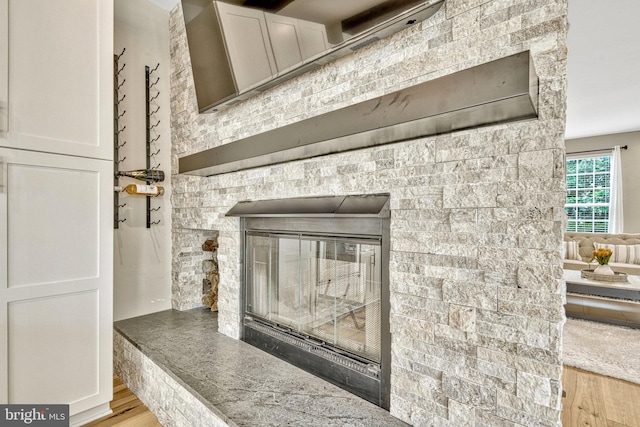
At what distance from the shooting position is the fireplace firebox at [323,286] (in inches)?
56.5

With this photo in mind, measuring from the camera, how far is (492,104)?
0.86m

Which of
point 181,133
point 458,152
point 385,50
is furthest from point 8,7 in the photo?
point 458,152

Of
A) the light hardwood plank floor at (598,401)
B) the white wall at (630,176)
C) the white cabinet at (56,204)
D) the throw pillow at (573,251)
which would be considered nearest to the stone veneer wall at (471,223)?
the light hardwood plank floor at (598,401)

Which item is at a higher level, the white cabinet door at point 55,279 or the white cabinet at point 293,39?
the white cabinet at point 293,39

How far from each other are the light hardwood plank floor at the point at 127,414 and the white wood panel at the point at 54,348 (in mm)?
178

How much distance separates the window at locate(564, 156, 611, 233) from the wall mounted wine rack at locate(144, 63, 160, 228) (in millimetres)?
6784

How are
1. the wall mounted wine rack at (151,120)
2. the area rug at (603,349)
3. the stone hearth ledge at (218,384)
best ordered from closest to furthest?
the stone hearth ledge at (218,384) → the area rug at (603,349) → the wall mounted wine rack at (151,120)

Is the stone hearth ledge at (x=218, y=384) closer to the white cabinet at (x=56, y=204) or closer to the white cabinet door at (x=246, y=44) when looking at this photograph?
the white cabinet at (x=56, y=204)

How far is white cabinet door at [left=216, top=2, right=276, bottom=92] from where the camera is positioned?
1.66 meters

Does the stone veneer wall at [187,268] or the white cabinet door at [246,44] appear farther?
the stone veneer wall at [187,268]

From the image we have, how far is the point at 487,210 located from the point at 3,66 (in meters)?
2.23

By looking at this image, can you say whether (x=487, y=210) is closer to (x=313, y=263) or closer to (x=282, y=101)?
(x=313, y=263)

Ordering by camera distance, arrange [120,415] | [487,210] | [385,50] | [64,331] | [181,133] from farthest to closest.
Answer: [181,133] < [120,415] < [64,331] < [385,50] < [487,210]

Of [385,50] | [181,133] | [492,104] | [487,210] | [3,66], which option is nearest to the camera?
[492,104]
